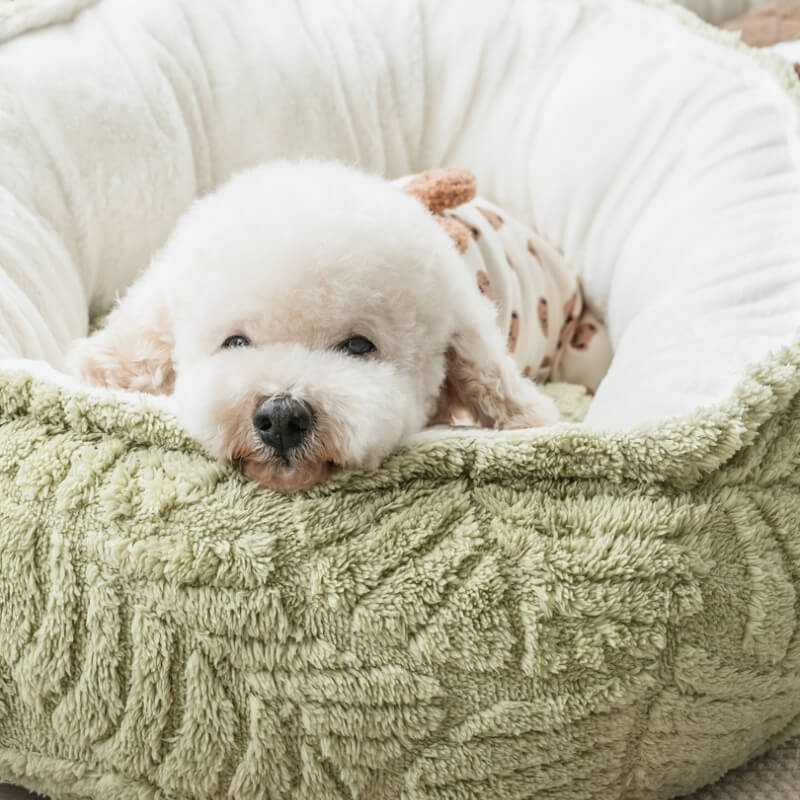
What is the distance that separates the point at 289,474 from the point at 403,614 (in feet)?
0.48

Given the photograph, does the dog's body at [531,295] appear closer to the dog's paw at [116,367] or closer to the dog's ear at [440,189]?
the dog's ear at [440,189]

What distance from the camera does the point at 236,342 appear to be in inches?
34.2

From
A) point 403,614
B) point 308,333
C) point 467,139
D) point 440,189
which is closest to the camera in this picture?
point 403,614

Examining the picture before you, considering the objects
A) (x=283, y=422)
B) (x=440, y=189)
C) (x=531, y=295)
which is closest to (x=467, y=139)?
(x=531, y=295)

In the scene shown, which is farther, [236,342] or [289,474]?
[236,342]

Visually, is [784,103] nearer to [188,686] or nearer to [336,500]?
[336,500]

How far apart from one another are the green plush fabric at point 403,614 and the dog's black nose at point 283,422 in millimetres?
50

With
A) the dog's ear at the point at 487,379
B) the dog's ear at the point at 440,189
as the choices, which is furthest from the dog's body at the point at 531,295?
the dog's ear at the point at 487,379

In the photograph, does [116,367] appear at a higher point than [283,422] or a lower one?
lower

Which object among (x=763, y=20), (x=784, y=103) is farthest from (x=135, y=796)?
(x=763, y=20)

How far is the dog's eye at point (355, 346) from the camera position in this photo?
34.1 inches

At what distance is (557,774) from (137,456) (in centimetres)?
44

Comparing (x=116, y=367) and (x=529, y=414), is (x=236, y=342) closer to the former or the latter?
(x=116, y=367)

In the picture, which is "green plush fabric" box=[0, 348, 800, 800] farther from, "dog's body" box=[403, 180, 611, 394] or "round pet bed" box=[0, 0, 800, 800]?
"dog's body" box=[403, 180, 611, 394]
